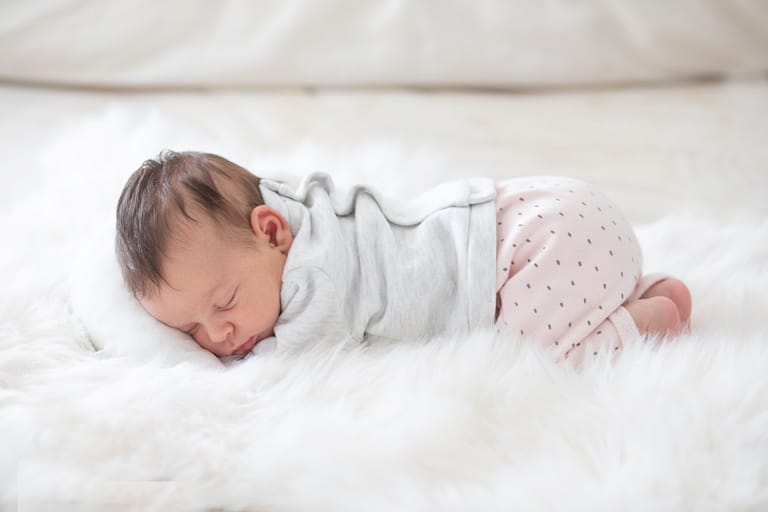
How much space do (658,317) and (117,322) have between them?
2.30 ft

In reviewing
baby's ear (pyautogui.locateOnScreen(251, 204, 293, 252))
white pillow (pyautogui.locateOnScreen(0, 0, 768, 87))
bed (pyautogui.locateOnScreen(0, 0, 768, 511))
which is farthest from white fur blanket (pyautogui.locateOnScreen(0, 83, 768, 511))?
white pillow (pyautogui.locateOnScreen(0, 0, 768, 87))

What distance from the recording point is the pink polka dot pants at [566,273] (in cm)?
105

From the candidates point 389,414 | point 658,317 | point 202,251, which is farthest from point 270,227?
point 658,317

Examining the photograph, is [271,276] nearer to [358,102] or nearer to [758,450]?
[758,450]

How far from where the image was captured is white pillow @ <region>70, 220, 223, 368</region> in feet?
3.31

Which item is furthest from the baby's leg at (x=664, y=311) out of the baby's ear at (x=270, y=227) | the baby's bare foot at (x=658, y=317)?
the baby's ear at (x=270, y=227)

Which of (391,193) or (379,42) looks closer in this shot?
(391,193)

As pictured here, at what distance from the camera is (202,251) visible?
3.31ft

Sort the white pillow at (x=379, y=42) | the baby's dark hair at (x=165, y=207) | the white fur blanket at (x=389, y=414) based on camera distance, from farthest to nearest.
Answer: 1. the white pillow at (x=379, y=42)
2. the baby's dark hair at (x=165, y=207)
3. the white fur blanket at (x=389, y=414)

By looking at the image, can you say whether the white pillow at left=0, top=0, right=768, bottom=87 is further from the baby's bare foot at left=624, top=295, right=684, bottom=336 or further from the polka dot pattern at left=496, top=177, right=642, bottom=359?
the baby's bare foot at left=624, top=295, right=684, bottom=336

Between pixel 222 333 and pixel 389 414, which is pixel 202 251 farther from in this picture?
pixel 389 414

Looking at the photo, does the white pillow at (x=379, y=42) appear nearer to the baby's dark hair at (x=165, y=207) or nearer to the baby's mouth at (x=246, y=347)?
the baby's dark hair at (x=165, y=207)

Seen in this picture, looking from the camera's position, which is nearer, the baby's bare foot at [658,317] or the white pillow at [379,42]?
the baby's bare foot at [658,317]

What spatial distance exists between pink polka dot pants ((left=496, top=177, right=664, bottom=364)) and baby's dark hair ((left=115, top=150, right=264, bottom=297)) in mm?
357
